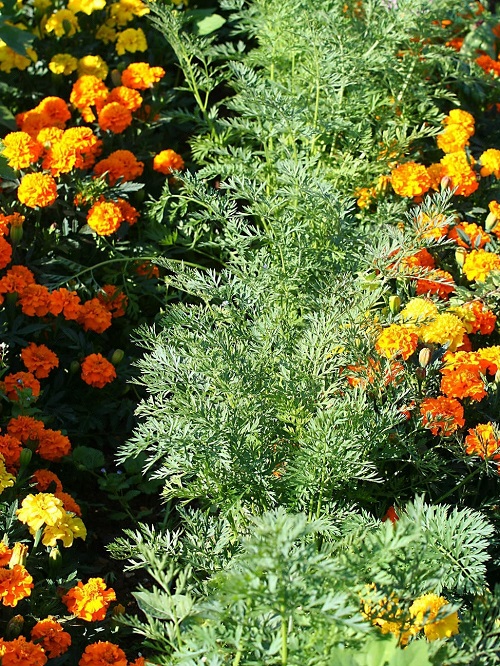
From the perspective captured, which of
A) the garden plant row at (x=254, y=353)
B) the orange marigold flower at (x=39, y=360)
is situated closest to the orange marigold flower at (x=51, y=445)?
the garden plant row at (x=254, y=353)

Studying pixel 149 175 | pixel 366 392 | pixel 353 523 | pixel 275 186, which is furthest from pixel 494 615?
pixel 149 175

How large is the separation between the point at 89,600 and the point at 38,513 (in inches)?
9.7

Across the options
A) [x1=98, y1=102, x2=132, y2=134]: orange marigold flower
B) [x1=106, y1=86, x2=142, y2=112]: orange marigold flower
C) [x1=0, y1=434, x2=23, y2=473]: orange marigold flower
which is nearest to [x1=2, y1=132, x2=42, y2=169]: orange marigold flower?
[x1=98, y1=102, x2=132, y2=134]: orange marigold flower

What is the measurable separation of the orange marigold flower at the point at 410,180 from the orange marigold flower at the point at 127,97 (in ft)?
3.43

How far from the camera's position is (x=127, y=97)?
11.3 feet

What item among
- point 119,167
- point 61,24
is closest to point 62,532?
point 119,167

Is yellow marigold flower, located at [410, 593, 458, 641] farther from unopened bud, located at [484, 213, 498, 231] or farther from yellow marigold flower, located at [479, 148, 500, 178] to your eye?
yellow marigold flower, located at [479, 148, 500, 178]

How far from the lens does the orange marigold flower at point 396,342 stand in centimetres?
231

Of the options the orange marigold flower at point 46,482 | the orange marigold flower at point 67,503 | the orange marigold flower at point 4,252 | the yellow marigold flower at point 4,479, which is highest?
the orange marigold flower at point 4,252

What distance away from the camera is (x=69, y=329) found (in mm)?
2896

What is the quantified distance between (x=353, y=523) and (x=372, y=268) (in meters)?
0.79

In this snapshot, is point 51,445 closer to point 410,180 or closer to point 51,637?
point 51,637

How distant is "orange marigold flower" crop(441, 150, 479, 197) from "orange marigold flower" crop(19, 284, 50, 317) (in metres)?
1.51

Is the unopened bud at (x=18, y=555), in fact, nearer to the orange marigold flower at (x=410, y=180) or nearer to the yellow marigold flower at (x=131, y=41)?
the orange marigold flower at (x=410, y=180)
